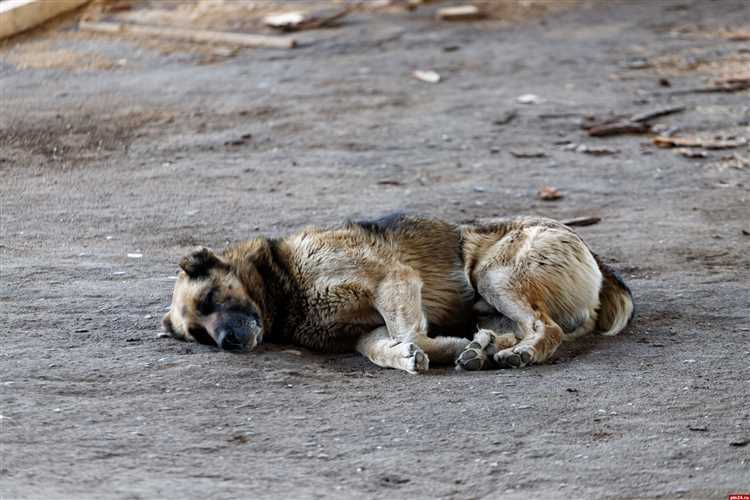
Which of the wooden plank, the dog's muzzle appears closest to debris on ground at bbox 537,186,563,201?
the dog's muzzle

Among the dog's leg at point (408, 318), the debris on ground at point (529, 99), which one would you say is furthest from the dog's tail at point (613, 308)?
the debris on ground at point (529, 99)

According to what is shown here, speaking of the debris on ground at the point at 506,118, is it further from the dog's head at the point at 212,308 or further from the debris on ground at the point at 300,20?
the dog's head at the point at 212,308

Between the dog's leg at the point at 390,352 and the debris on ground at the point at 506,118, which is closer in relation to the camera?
the dog's leg at the point at 390,352

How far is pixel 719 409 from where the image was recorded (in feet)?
18.2

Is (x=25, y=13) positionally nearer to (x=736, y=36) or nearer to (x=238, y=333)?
(x=736, y=36)

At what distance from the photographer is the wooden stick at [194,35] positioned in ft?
52.6

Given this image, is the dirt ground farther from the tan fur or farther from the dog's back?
the dog's back

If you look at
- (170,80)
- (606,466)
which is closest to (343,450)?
(606,466)

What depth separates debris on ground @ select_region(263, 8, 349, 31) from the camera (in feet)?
55.3

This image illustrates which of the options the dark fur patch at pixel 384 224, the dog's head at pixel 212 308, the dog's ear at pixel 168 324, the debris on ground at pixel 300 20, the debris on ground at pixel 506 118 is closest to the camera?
the dog's head at pixel 212 308

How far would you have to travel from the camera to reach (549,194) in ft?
33.1

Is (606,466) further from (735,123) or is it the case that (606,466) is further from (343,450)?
(735,123)

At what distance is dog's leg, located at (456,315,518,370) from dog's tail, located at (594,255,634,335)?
1.82ft

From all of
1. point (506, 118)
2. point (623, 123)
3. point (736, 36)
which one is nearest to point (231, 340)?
point (506, 118)
